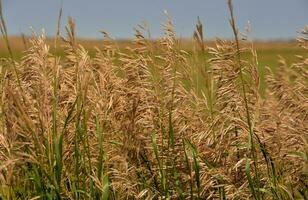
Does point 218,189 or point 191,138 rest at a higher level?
point 191,138

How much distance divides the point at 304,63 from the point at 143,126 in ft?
4.27

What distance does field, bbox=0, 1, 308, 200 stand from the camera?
3559mm

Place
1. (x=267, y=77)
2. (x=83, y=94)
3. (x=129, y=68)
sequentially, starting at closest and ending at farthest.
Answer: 1. (x=83, y=94)
2. (x=129, y=68)
3. (x=267, y=77)

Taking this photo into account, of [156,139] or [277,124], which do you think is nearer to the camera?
[277,124]

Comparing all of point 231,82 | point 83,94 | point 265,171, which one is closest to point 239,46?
point 231,82

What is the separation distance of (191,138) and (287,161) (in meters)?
0.78

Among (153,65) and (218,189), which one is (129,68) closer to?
(153,65)

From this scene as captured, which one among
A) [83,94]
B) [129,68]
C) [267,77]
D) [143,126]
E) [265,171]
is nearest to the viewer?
[83,94]

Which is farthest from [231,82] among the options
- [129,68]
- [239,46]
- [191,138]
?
[129,68]

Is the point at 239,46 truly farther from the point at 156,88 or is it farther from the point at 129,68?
the point at 129,68

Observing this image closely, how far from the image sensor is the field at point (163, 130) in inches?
140

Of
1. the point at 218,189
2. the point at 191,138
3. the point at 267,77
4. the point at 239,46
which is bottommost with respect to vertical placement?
the point at 218,189

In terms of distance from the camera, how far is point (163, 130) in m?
4.21

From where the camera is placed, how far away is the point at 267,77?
4852mm
